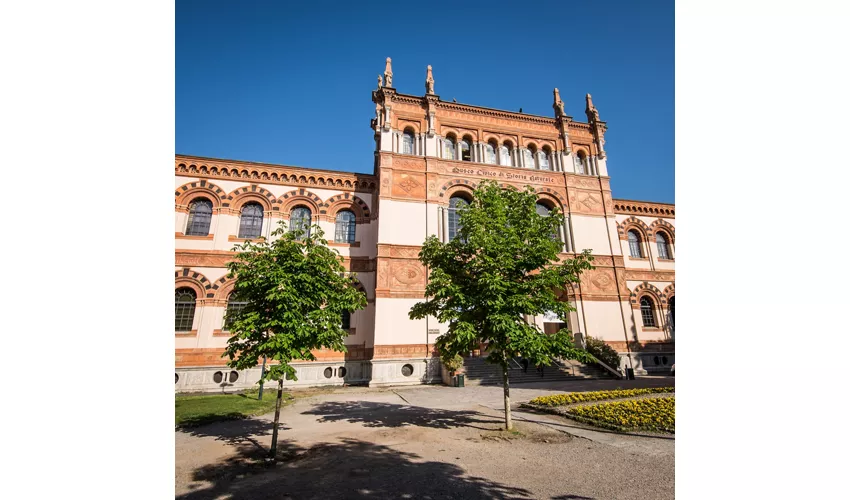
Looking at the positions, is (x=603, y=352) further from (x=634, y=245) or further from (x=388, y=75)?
(x=388, y=75)

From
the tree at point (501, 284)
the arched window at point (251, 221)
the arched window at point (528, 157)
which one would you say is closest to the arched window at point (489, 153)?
the arched window at point (528, 157)

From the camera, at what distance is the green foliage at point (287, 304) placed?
22.4ft

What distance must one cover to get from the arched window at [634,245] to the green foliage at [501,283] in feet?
62.4

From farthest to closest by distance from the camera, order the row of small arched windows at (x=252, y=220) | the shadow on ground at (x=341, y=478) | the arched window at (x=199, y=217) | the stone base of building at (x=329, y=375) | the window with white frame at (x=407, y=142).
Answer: the window with white frame at (x=407, y=142) → the row of small arched windows at (x=252, y=220) → the arched window at (x=199, y=217) → the stone base of building at (x=329, y=375) → the shadow on ground at (x=341, y=478)

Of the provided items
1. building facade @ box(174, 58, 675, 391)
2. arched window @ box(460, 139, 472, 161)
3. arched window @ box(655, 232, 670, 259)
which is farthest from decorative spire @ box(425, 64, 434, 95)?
arched window @ box(655, 232, 670, 259)

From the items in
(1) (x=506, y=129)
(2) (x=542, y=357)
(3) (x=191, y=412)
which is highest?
(1) (x=506, y=129)

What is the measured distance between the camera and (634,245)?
2589 cm

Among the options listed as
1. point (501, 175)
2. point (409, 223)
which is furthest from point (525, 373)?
point (501, 175)

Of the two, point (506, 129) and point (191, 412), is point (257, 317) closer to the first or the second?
point (191, 412)

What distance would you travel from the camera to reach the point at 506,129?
82.9 feet

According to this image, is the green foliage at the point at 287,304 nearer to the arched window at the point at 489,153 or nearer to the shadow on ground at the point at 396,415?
the shadow on ground at the point at 396,415
